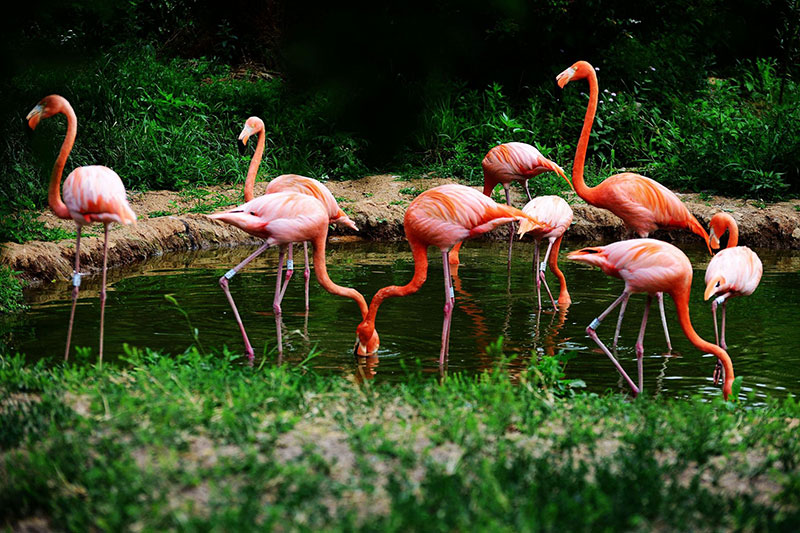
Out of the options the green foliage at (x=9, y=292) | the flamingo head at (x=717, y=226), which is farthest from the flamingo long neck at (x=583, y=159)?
the green foliage at (x=9, y=292)

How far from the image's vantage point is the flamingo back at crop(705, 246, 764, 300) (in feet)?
15.6

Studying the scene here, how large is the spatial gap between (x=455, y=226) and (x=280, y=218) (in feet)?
3.37

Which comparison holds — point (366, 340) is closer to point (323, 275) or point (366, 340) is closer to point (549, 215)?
point (323, 275)

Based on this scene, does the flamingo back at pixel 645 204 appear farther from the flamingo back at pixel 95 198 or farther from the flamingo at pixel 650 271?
the flamingo back at pixel 95 198

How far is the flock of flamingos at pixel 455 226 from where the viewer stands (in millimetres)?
4555

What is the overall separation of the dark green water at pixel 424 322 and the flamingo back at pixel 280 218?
2.19 ft

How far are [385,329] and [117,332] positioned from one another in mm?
1687

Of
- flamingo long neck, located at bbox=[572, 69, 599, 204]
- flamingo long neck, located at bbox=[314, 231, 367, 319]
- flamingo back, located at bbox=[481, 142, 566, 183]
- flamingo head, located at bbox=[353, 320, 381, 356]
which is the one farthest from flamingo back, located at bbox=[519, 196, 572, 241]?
flamingo head, located at bbox=[353, 320, 381, 356]

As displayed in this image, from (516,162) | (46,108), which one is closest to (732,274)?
(516,162)

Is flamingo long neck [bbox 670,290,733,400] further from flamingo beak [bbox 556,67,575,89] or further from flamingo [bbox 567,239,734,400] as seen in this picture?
flamingo beak [bbox 556,67,575,89]

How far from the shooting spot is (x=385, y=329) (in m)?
5.73

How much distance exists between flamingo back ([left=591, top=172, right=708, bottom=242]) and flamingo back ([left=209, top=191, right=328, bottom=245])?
2.20 meters

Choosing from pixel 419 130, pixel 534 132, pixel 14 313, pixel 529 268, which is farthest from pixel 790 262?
pixel 14 313

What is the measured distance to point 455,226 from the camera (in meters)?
5.09
